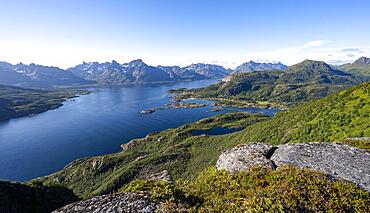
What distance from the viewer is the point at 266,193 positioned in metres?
12.9

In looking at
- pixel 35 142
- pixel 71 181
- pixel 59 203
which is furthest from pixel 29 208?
pixel 35 142

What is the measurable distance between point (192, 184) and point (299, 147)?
12.4 m

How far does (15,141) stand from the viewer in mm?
192000

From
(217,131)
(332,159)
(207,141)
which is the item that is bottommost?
(217,131)

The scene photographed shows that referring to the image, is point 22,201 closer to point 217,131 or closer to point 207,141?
point 207,141

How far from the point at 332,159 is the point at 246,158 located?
7.41m

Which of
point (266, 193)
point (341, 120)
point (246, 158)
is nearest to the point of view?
point (266, 193)

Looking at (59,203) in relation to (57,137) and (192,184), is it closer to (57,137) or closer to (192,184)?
(192,184)

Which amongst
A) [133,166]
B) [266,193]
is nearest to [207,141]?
[133,166]

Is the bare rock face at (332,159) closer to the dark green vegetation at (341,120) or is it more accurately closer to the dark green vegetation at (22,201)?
the dark green vegetation at (341,120)

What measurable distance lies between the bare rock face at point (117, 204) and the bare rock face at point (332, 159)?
11.3 metres

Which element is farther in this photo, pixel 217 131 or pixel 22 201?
pixel 217 131

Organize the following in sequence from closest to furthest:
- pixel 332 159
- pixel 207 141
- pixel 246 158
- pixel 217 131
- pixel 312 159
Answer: pixel 246 158
pixel 312 159
pixel 332 159
pixel 207 141
pixel 217 131

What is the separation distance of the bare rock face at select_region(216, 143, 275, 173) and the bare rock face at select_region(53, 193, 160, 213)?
7.72 m
